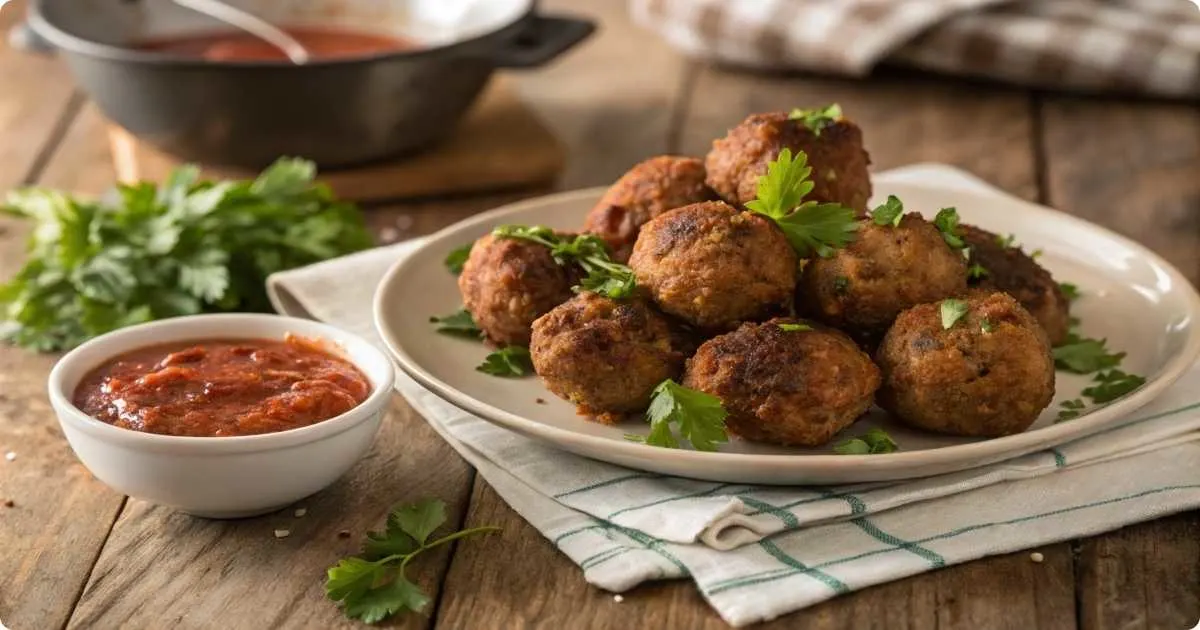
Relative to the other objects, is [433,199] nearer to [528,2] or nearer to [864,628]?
[528,2]

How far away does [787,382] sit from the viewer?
2.92 m

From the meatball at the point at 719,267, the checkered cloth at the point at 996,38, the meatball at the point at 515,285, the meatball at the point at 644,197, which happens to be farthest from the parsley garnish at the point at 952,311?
the checkered cloth at the point at 996,38

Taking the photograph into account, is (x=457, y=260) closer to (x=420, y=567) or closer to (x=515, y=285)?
(x=515, y=285)

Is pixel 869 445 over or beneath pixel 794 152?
beneath

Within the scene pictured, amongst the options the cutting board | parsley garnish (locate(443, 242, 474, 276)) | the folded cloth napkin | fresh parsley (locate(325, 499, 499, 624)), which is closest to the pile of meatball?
the folded cloth napkin

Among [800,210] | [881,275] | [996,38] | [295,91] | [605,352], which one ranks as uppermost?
[800,210]

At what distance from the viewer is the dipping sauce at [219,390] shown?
9.61ft

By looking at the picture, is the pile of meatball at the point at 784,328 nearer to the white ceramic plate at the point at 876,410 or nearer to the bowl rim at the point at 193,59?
the white ceramic plate at the point at 876,410

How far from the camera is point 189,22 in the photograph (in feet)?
18.2

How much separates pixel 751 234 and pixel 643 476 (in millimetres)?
514

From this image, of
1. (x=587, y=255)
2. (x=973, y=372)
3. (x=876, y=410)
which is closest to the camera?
(x=973, y=372)

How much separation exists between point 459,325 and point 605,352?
0.60 meters

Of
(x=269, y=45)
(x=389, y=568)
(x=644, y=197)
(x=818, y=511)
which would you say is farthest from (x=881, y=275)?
(x=269, y=45)

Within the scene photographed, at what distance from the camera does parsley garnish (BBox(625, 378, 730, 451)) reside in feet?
9.48
